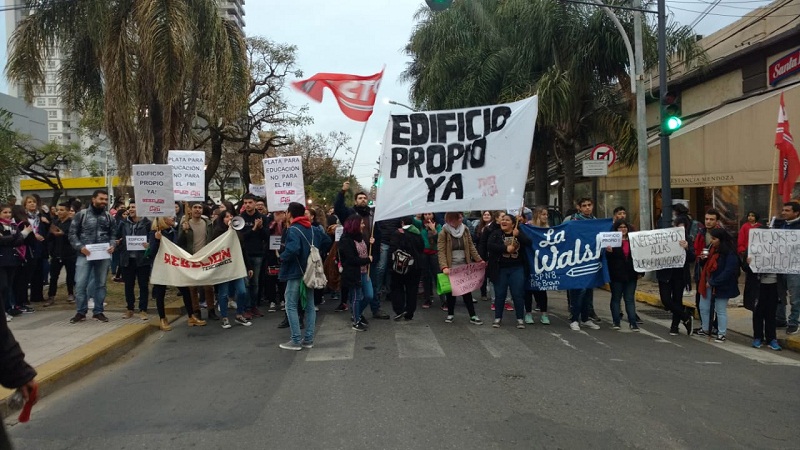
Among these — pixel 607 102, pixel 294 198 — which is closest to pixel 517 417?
pixel 294 198

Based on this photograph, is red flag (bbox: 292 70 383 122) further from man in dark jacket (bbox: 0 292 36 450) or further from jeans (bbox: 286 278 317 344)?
man in dark jacket (bbox: 0 292 36 450)

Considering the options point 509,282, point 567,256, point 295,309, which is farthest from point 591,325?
point 295,309

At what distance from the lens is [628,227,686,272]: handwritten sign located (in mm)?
8266

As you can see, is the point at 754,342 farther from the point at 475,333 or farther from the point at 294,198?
the point at 294,198

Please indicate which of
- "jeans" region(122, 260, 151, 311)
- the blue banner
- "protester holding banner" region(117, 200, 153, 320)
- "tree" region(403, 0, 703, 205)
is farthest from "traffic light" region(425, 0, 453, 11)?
"tree" region(403, 0, 703, 205)

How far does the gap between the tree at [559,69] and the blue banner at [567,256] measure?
27.3ft

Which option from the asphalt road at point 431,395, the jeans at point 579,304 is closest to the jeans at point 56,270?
the asphalt road at point 431,395

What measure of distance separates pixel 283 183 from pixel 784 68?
1159 centimetres

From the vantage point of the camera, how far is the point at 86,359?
6504 mm

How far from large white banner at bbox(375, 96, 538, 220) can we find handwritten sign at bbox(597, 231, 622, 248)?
1.58 m

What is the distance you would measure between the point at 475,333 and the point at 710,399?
3271mm

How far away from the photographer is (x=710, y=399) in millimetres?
5320

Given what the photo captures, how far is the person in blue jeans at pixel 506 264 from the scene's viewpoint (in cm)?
836

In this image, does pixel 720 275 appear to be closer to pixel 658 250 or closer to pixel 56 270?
pixel 658 250
